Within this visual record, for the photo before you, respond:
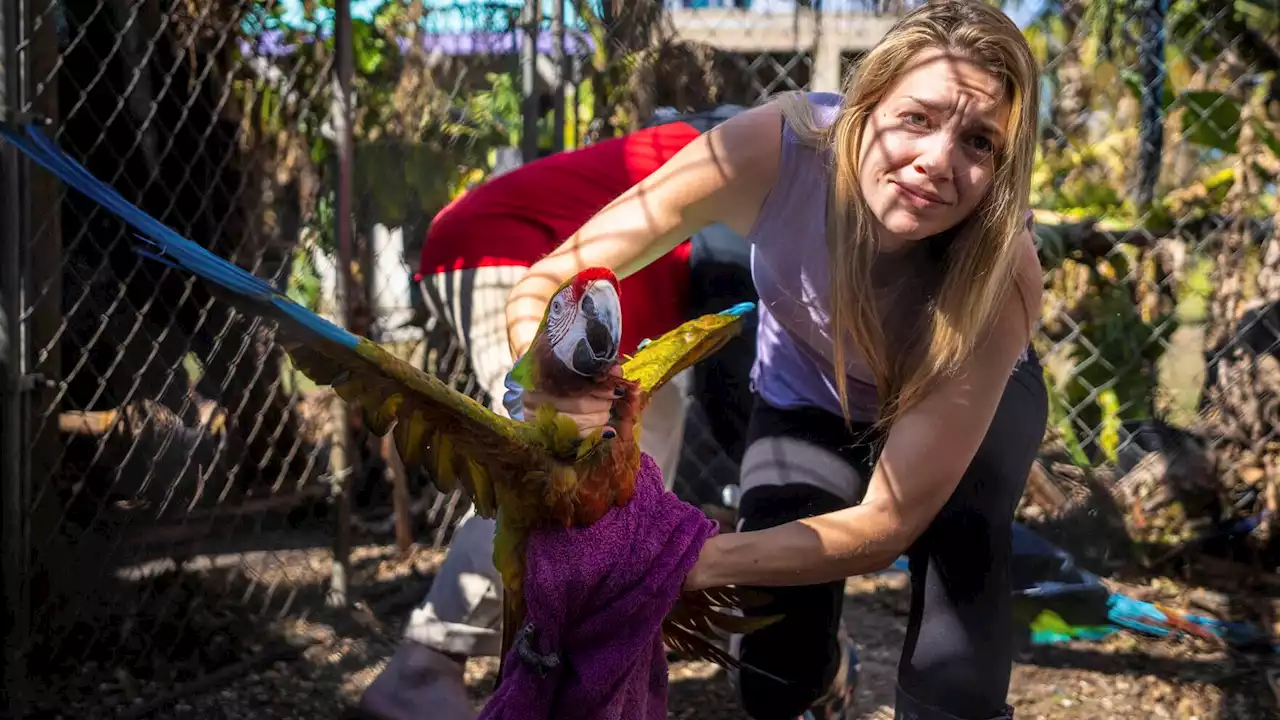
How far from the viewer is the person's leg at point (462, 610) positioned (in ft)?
5.56

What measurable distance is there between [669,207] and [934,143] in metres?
0.31

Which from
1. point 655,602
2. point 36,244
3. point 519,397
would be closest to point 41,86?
point 36,244

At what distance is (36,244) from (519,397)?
1.41 metres

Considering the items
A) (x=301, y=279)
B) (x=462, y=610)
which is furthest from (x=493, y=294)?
(x=301, y=279)

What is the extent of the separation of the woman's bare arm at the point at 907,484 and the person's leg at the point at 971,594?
5.2 inches

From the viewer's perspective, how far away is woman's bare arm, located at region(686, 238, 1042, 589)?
1123 mm

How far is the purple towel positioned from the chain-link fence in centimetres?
123

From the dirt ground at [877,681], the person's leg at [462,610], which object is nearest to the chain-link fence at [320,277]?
the dirt ground at [877,681]

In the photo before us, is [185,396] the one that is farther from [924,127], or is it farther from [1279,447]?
[1279,447]

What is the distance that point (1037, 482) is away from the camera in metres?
2.63

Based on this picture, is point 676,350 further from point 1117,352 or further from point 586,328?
point 1117,352

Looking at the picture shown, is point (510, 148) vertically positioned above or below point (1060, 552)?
above

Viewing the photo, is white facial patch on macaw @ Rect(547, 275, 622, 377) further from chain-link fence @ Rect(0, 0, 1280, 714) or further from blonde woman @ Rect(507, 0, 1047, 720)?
chain-link fence @ Rect(0, 0, 1280, 714)

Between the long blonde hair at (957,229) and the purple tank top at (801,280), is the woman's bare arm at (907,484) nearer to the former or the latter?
the long blonde hair at (957,229)
